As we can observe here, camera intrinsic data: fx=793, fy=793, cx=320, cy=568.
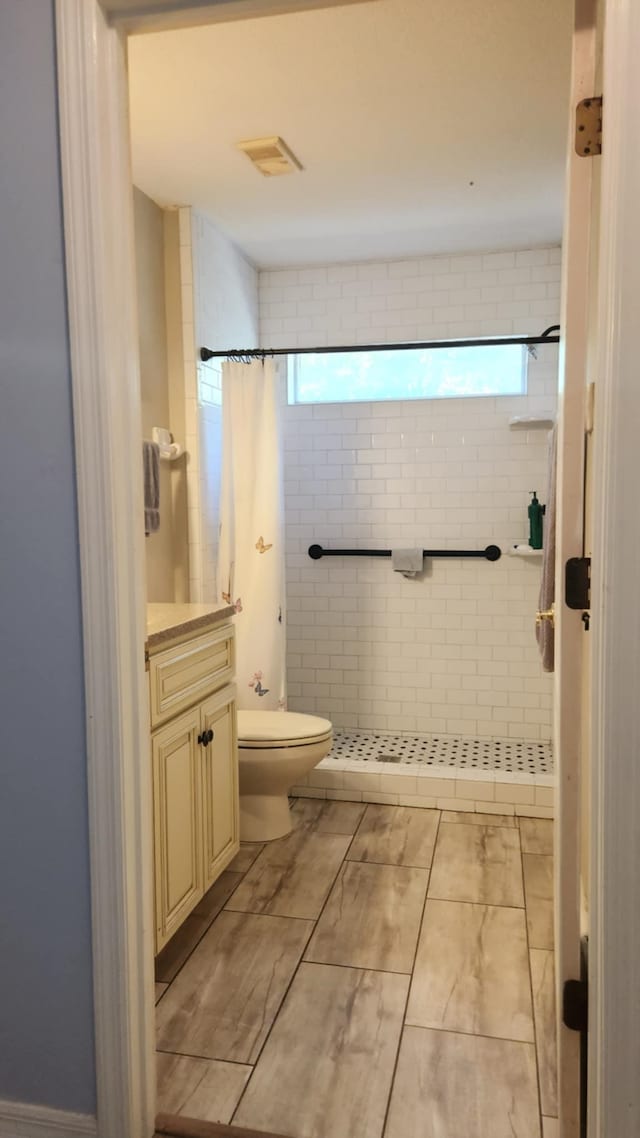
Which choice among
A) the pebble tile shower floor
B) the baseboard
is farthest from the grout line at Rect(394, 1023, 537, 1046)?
the pebble tile shower floor

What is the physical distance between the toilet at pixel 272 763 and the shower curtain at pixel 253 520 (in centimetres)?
35

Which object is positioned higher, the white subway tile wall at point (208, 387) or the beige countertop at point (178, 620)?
the white subway tile wall at point (208, 387)

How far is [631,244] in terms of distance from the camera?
1.13 meters

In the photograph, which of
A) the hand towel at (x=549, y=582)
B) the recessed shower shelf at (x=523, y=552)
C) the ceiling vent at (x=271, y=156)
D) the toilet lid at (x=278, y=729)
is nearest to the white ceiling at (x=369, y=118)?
the ceiling vent at (x=271, y=156)

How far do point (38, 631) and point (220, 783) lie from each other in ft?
3.85

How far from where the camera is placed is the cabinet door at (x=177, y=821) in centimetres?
199

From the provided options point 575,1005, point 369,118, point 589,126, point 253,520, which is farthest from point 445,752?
point 589,126

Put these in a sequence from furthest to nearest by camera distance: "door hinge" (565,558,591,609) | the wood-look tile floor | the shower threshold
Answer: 1. the shower threshold
2. the wood-look tile floor
3. "door hinge" (565,558,591,609)

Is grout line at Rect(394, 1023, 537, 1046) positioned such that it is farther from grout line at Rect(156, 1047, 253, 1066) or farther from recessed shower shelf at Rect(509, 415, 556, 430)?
Answer: recessed shower shelf at Rect(509, 415, 556, 430)

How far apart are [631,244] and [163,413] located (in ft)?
7.96

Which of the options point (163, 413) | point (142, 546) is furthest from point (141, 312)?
point (142, 546)

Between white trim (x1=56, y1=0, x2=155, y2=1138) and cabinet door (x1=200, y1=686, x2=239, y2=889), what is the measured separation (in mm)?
814

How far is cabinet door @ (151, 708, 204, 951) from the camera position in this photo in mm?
1994

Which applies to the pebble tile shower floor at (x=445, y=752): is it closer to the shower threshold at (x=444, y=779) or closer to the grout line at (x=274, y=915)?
the shower threshold at (x=444, y=779)
